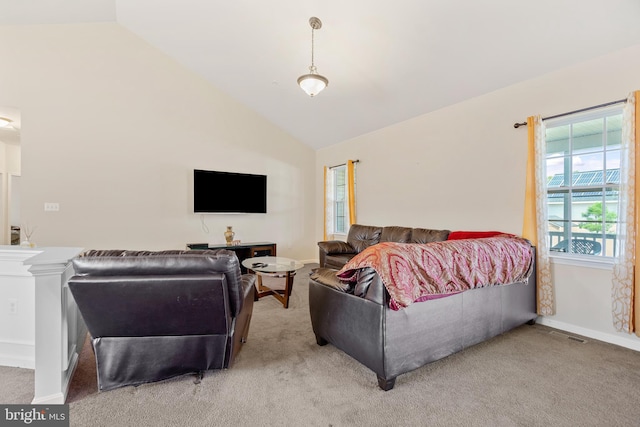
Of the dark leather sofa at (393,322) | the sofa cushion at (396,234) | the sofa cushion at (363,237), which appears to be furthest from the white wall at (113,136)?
the dark leather sofa at (393,322)

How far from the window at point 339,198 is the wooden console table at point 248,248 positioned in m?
1.53

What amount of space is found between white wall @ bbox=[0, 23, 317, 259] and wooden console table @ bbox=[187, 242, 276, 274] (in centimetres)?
32

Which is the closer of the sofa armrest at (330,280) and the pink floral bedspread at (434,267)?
the pink floral bedspread at (434,267)

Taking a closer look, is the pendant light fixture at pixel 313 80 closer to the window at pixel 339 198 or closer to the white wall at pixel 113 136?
the white wall at pixel 113 136

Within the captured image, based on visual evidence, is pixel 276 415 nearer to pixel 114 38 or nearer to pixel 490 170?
pixel 490 170

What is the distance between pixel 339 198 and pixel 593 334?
174 inches

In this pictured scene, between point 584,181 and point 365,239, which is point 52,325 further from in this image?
point 584,181

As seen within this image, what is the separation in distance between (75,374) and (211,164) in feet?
13.1

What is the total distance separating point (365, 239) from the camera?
4.76 m

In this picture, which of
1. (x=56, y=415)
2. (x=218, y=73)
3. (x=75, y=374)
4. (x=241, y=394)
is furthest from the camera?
(x=218, y=73)

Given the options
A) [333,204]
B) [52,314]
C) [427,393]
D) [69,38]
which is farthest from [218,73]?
[427,393]

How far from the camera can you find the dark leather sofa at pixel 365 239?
156 inches

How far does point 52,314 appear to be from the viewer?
1.63 m

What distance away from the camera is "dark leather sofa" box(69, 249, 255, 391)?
5.16 ft
